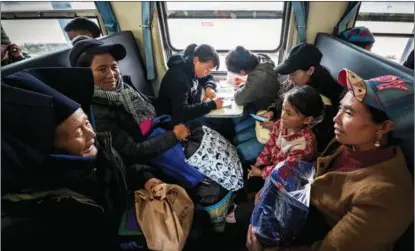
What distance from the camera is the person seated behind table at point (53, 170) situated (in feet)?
2.43

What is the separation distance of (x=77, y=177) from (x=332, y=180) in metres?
1.18

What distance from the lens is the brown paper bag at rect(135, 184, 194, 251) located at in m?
1.19

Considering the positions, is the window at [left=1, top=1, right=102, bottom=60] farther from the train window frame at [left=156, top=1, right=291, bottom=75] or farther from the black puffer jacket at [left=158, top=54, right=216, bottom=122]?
the black puffer jacket at [left=158, top=54, right=216, bottom=122]

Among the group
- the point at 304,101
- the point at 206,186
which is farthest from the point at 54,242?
the point at 304,101

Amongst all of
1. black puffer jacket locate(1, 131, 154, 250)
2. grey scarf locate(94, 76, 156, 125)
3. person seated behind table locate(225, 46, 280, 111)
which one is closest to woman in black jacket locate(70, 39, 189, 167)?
grey scarf locate(94, 76, 156, 125)

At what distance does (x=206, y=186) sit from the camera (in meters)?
1.58

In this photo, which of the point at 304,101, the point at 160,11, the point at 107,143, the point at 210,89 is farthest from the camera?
the point at 160,11

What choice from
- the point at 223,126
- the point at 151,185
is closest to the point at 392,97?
the point at 151,185

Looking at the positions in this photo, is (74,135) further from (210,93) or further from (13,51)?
(13,51)

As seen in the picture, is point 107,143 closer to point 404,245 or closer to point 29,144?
point 29,144

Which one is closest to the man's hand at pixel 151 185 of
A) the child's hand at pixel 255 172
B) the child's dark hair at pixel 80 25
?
the child's hand at pixel 255 172

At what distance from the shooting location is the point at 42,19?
2.79 m

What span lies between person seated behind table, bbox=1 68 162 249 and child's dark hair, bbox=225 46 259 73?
4.60ft

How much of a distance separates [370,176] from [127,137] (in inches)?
52.6
